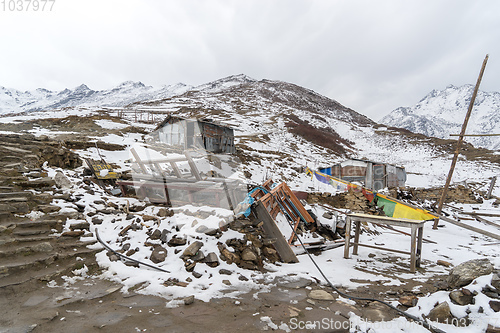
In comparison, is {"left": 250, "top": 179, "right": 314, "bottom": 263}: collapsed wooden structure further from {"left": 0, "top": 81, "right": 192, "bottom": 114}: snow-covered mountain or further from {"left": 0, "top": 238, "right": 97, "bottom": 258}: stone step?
{"left": 0, "top": 81, "right": 192, "bottom": 114}: snow-covered mountain

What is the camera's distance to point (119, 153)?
14070mm

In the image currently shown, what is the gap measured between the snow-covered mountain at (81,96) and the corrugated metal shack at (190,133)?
11549 cm

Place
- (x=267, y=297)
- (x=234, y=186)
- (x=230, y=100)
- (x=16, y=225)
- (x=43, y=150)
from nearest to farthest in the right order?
(x=267, y=297) < (x=16, y=225) < (x=234, y=186) < (x=43, y=150) < (x=230, y=100)

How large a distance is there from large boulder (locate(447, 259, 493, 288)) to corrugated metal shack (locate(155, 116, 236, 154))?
18038 millimetres

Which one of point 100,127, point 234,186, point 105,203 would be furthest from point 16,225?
point 100,127

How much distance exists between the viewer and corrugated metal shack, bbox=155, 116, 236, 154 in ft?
63.0

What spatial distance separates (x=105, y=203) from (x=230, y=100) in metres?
75.1

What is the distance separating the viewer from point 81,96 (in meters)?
149

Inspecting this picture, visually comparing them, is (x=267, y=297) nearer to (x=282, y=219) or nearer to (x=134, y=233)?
(x=282, y=219)

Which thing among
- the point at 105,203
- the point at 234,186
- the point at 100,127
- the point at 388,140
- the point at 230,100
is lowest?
the point at 105,203

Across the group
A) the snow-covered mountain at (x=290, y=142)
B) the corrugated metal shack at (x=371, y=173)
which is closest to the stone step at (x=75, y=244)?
the snow-covered mountain at (x=290, y=142)

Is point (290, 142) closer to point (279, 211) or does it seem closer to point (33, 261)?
point (279, 211)

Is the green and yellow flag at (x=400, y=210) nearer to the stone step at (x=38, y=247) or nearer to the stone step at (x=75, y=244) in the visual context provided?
the stone step at (x=75, y=244)

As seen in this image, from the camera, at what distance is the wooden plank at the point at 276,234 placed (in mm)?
5453
